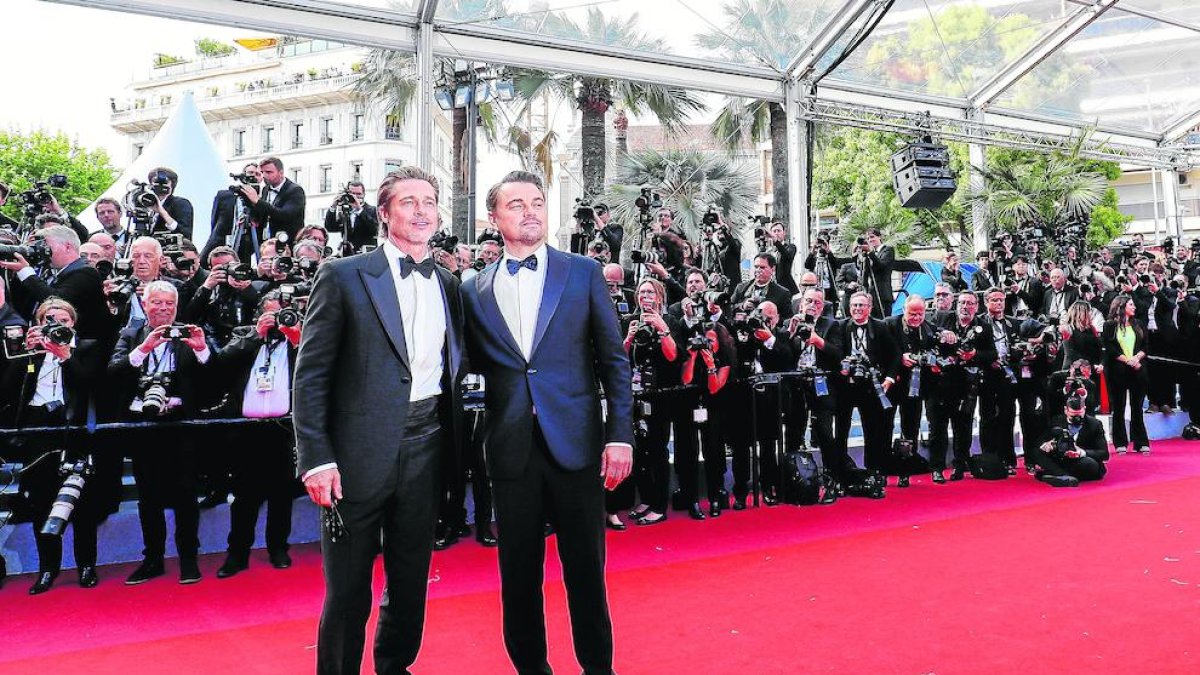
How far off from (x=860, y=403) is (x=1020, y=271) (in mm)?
4118

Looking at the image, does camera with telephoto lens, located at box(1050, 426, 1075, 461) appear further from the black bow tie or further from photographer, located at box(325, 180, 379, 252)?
the black bow tie

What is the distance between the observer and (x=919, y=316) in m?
7.07

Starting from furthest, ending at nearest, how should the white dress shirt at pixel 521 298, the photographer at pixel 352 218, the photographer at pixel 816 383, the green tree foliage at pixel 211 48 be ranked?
the green tree foliage at pixel 211 48, the photographer at pixel 352 218, the photographer at pixel 816 383, the white dress shirt at pixel 521 298

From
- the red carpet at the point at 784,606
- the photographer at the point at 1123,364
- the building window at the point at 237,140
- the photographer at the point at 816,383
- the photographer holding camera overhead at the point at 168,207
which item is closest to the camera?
the red carpet at the point at 784,606

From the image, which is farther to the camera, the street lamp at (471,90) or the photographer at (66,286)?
the street lamp at (471,90)

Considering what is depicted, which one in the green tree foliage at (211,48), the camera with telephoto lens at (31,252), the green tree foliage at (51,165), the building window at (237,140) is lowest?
the camera with telephoto lens at (31,252)

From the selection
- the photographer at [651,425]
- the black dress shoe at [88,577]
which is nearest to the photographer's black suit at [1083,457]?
the photographer at [651,425]

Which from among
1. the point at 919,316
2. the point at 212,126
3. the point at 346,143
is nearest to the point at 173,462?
the point at 919,316

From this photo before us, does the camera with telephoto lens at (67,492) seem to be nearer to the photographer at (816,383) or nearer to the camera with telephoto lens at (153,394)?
the camera with telephoto lens at (153,394)

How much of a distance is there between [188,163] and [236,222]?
4365 mm

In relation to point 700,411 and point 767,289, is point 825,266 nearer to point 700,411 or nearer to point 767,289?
point 767,289

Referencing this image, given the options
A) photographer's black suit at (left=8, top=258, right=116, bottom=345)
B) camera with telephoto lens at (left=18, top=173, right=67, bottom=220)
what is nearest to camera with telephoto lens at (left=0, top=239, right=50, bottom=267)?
photographer's black suit at (left=8, top=258, right=116, bottom=345)

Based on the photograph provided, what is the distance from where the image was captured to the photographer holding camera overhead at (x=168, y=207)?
6.05 meters

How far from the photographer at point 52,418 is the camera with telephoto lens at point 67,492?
2.8 inches
